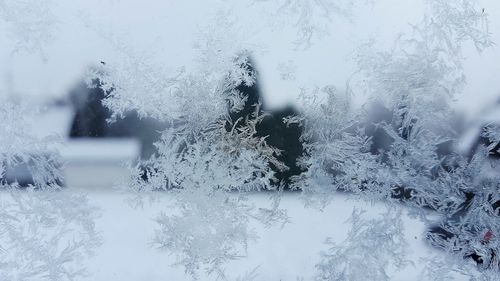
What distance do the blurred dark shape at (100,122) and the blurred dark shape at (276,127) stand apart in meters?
0.26

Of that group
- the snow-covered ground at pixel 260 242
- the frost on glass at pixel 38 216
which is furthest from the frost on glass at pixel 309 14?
the frost on glass at pixel 38 216

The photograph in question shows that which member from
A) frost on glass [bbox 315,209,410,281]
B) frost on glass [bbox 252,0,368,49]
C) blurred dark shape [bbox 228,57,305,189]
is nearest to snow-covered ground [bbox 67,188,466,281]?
frost on glass [bbox 315,209,410,281]

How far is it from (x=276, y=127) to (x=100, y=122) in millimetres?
532

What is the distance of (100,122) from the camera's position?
1.45 m

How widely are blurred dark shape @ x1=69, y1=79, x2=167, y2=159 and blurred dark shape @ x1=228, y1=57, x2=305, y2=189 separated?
26 cm

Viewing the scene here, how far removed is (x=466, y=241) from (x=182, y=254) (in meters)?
0.89

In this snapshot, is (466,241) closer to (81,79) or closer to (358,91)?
(358,91)

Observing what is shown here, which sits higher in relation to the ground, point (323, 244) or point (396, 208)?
point (396, 208)

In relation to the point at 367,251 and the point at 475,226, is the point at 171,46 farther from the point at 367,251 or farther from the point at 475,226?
the point at 475,226

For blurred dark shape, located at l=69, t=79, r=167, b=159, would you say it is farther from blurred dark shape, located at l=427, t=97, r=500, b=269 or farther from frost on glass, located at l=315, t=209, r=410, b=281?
blurred dark shape, located at l=427, t=97, r=500, b=269

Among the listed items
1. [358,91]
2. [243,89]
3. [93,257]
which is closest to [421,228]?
[358,91]

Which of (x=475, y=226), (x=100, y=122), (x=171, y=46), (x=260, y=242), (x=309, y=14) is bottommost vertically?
(x=260, y=242)

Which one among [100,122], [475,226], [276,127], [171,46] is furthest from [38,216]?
[475,226]

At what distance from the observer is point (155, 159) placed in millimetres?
1470
